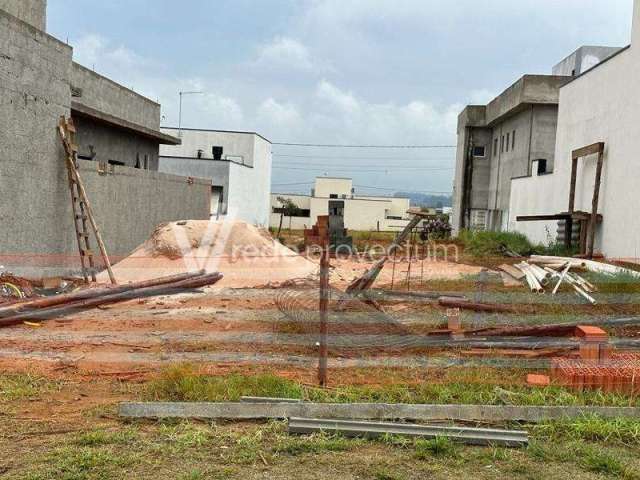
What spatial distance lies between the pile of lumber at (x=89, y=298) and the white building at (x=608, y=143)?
9226mm

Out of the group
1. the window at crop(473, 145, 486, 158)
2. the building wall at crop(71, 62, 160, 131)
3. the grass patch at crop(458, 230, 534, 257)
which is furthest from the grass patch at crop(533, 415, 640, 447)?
the window at crop(473, 145, 486, 158)

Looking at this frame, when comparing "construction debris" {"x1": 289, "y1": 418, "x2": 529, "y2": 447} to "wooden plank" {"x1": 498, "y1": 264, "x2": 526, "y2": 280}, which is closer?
"construction debris" {"x1": 289, "y1": 418, "x2": 529, "y2": 447}

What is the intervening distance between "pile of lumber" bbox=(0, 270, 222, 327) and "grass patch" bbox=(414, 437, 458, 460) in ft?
19.3

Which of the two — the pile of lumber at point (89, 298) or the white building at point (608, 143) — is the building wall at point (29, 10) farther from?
the white building at point (608, 143)

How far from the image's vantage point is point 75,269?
12578mm

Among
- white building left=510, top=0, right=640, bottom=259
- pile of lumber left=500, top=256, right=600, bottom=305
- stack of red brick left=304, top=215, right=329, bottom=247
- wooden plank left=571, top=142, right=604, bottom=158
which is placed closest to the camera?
stack of red brick left=304, top=215, right=329, bottom=247

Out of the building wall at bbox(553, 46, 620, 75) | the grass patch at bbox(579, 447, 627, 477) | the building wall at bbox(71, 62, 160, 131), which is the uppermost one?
the building wall at bbox(553, 46, 620, 75)

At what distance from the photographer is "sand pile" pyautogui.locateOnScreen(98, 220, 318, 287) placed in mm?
13750

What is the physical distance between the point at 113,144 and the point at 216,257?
553 cm

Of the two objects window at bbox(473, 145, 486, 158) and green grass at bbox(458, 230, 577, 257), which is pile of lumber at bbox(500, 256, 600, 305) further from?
window at bbox(473, 145, 486, 158)

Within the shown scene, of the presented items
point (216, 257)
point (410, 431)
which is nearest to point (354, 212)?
point (216, 257)

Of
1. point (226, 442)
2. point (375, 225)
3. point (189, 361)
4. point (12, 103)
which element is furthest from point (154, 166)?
point (375, 225)

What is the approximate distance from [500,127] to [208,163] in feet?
48.1

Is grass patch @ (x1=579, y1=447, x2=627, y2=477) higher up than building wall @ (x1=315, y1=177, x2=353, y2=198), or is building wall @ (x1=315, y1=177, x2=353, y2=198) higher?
building wall @ (x1=315, y1=177, x2=353, y2=198)
